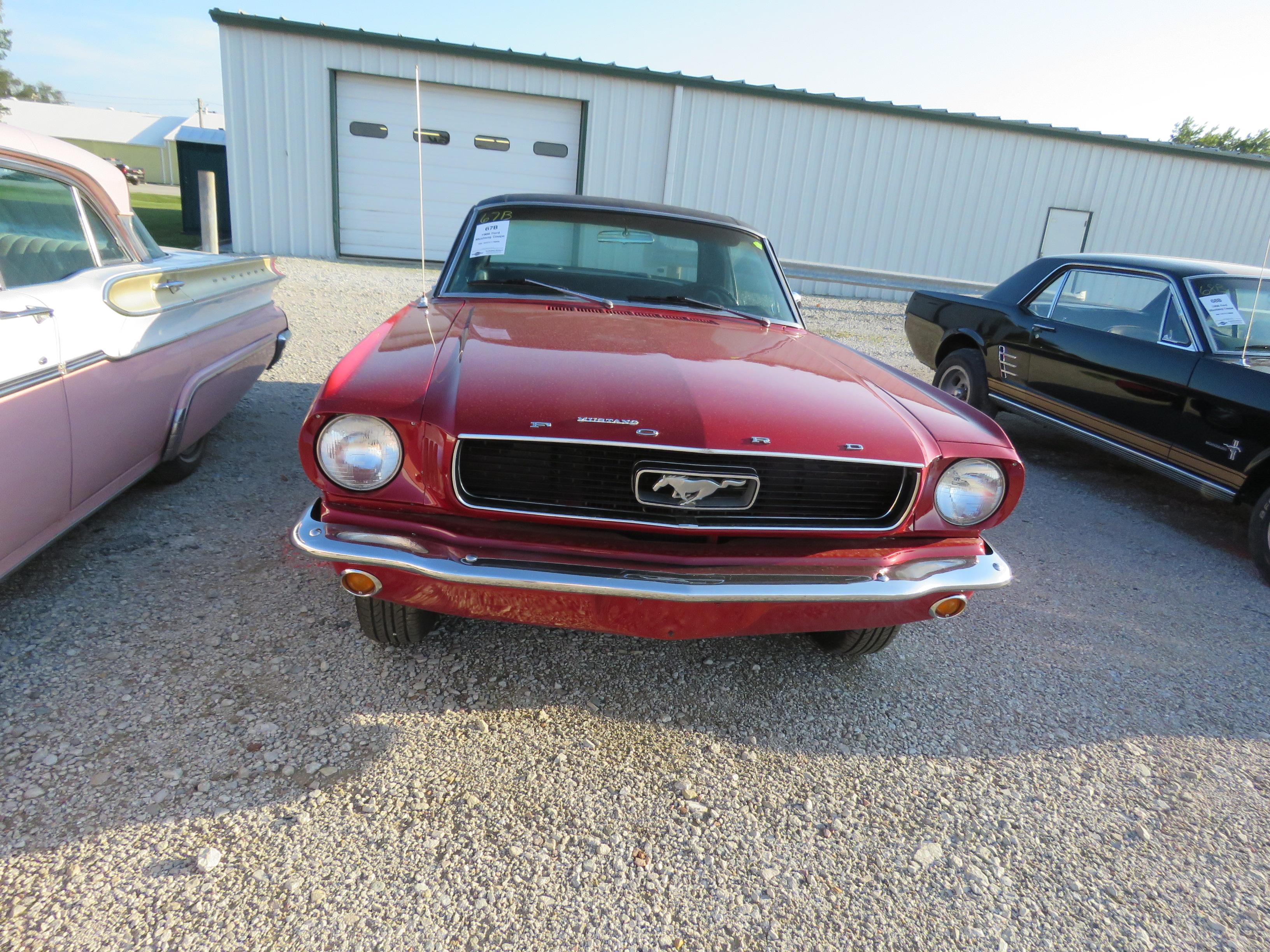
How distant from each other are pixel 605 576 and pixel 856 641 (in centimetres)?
106

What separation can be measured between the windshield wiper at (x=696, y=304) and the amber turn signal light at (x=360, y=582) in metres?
1.72

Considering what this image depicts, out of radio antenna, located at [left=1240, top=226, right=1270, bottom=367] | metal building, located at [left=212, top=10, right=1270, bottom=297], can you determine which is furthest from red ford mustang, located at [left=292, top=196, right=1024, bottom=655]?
metal building, located at [left=212, top=10, right=1270, bottom=297]

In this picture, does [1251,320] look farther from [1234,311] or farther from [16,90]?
[16,90]

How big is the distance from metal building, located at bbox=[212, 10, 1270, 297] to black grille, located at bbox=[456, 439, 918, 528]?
29.4 ft

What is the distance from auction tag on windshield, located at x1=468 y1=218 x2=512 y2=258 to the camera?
10.8ft

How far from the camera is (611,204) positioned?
11.5ft

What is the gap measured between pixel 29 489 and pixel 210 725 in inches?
37.8

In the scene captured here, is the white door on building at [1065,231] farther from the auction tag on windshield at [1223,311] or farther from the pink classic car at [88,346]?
the pink classic car at [88,346]

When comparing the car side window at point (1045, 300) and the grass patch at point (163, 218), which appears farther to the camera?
the grass patch at point (163, 218)

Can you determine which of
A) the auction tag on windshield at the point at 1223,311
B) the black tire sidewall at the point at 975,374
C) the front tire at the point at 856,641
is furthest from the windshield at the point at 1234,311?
the front tire at the point at 856,641

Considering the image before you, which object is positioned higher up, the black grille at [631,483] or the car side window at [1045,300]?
the car side window at [1045,300]

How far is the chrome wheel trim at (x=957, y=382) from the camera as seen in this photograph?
5.81m

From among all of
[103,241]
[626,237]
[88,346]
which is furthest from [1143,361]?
[103,241]

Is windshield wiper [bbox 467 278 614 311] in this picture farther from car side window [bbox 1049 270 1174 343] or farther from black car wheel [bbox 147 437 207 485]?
car side window [bbox 1049 270 1174 343]
